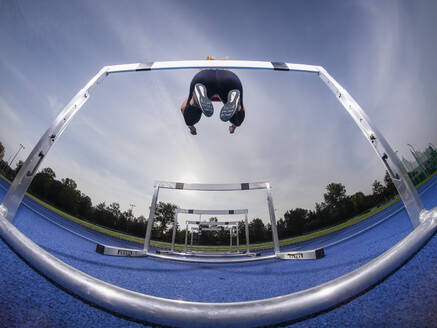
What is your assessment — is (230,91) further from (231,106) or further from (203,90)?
(203,90)

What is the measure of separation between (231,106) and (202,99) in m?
0.52

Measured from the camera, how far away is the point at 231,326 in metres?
0.48

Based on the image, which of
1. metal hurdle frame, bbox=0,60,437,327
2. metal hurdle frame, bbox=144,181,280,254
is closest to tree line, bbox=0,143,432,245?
metal hurdle frame, bbox=144,181,280,254

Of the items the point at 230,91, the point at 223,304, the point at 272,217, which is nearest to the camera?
the point at 223,304

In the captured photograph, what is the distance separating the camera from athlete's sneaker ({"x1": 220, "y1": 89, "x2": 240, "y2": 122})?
2.88m

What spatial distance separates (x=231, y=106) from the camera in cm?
289

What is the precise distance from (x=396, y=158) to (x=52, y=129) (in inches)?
117

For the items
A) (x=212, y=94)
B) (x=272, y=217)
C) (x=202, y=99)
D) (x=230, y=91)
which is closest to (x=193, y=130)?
(x=212, y=94)

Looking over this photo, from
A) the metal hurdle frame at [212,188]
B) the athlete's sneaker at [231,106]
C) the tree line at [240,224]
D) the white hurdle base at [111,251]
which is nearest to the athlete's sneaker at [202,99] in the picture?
the athlete's sneaker at [231,106]

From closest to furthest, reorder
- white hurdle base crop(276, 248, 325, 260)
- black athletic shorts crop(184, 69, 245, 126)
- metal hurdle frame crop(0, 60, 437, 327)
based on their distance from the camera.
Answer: metal hurdle frame crop(0, 60, 437, 327), white hurdle base crop(276, 248, 325, 260), black athletic shorts crop(184, 69, 245, 126)

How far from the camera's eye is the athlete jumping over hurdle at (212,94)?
113 inches

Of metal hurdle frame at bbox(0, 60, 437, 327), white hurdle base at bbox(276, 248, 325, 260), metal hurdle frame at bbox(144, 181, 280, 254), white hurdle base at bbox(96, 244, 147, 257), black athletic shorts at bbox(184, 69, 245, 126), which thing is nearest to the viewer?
metal hurdle frame at bbox(0, 60, 437, 327)

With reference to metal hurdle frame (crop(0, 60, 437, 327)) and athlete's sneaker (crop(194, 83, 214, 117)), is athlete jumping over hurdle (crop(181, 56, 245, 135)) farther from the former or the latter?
metal hurdle frame (crop(0, 60, 437, 327))

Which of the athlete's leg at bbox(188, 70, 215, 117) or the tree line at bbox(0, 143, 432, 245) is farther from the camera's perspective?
the tree line at bbox(0, 143, 432, 245)
